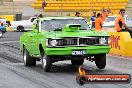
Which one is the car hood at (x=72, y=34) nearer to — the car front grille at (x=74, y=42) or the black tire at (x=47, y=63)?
the car front grille at (x=74, y=42)

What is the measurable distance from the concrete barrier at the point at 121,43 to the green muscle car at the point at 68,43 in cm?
441

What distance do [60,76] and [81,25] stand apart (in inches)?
96.9

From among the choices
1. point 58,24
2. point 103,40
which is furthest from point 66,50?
point 58,24

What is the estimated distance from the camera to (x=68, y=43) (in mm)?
13266

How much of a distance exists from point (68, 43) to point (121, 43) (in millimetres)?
6365

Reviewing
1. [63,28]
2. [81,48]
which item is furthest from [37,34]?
[81,48]

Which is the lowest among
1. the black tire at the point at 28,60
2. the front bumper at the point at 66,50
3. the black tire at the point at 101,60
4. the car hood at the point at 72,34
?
the black tire at the point at 28,60

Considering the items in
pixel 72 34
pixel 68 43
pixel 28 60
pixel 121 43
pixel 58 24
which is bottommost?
pixel 28 60

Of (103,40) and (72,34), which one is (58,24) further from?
(103,40)

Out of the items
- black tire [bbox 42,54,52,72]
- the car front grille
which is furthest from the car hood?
black tire [bbox 42,54,52,72]

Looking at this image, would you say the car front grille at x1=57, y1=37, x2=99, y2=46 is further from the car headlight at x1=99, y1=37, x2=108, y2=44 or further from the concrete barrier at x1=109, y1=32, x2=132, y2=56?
the concrete barrier at x1=109, y1=32, x2=132, y2=56

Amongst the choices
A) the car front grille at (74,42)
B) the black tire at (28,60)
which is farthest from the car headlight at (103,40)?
the black tire at (28,60)

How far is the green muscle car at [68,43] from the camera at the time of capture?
13164 millimetres

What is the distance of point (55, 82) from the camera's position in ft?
37.1
